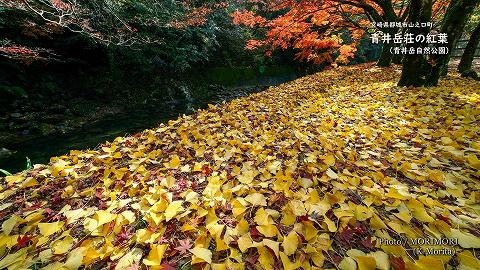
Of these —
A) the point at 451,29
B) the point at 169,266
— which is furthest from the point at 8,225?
the point at 451,29

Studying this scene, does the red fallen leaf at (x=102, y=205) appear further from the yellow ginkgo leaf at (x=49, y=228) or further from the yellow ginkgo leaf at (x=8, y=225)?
the yellow ginkgo leaf at (x=8, y=225)

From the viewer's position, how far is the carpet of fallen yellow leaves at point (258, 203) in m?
1.37

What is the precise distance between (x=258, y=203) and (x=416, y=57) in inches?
252

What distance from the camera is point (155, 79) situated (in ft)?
39.8

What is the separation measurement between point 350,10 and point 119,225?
14.5m

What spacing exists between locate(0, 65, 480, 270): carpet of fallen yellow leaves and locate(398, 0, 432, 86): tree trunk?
10.9ft

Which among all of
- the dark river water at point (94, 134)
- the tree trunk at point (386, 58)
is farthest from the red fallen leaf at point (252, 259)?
the tree trunk at point (386, 58)

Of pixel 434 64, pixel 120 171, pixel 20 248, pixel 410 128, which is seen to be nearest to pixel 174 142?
pixel 120 171

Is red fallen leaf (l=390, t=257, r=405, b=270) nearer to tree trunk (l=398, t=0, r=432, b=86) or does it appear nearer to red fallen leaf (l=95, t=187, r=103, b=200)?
red fallen leaf (l=95, t=187, r=103, b=200)

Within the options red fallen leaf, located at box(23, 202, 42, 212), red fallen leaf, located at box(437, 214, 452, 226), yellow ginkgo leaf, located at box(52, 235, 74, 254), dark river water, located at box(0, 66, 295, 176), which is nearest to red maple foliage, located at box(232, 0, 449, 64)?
dark river water, located at box(0, 66, 295, 176)

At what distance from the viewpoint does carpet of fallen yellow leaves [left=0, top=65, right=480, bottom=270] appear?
1372mm

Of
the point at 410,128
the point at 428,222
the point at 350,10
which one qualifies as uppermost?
the point at 350,10

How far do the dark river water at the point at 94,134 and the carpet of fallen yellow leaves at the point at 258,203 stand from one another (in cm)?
322

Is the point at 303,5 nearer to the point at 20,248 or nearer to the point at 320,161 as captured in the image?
the point at 320,161
